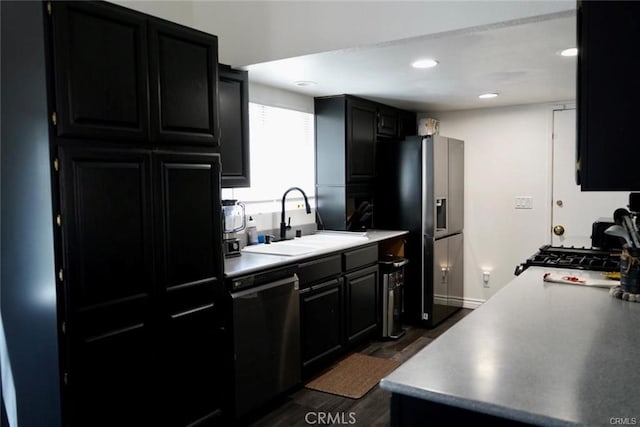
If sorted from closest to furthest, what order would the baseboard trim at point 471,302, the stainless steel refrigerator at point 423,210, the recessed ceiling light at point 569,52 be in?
1. the recessed ceiling light at point 569,52
2. the stainless steel refrigerator at point 423,210
3. the baseboard trim at point 471,302

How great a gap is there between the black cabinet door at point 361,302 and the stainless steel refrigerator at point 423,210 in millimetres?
650

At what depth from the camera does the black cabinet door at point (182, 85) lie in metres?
2.15

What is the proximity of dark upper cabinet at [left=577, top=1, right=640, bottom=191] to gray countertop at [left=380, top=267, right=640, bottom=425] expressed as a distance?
482 millimetres

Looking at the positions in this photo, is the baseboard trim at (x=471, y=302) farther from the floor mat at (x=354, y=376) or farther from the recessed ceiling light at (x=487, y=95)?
the recessed ceiling light at (x=487, y=95)

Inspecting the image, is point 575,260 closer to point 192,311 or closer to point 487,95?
point 487,95

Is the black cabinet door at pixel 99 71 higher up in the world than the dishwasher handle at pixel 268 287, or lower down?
higher up

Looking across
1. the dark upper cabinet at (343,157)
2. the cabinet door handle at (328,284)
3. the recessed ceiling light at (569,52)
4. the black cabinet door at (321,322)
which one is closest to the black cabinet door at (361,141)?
the dark upper cabinet at (343,157)

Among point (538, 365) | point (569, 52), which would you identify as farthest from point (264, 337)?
point (569, 52)

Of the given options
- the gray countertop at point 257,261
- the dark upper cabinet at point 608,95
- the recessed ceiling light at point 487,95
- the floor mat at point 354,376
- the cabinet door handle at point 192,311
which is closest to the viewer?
the dark upper cabinet at point 608,95

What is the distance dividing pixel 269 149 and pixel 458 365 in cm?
282

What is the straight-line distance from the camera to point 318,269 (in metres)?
3.25

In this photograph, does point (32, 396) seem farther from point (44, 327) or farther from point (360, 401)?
point (360, 401)

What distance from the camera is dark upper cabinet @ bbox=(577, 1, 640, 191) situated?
120 centimetres

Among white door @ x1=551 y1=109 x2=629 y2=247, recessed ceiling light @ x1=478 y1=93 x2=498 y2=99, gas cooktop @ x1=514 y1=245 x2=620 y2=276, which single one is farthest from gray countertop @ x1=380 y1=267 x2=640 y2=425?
white door @ x1=551 y1=109 x2=629 y2=247
